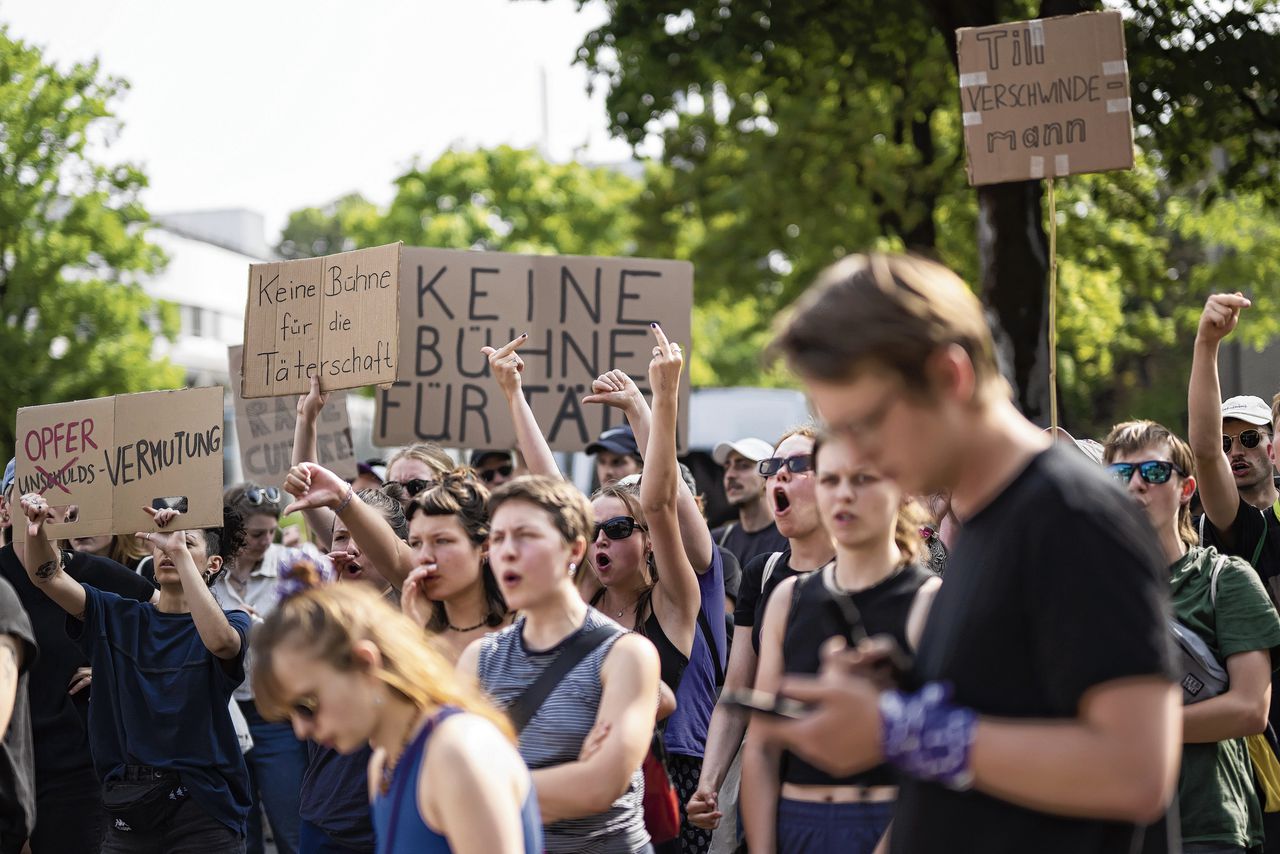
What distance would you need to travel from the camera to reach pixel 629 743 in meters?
3.47

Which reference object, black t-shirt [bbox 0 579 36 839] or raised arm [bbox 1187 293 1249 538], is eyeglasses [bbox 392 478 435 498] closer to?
black t-shirt [bbox 0 579 36 839]

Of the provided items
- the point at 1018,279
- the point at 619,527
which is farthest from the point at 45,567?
the point at 1018,279

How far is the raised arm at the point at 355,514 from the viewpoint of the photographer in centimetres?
493

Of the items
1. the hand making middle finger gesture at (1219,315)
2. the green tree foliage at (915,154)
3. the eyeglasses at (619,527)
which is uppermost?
the green tree foliage at (915,154)

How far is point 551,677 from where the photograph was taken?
3621 millimetres

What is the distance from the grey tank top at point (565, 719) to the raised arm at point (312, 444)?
2215 mm

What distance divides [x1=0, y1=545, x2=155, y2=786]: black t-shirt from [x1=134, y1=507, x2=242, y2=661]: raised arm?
54 centimetres

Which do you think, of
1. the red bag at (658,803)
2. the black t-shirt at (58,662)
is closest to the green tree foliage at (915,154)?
the black t-shirt at (58,662)

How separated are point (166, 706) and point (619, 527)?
5.73 ft

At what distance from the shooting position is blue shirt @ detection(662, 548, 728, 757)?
4.88m

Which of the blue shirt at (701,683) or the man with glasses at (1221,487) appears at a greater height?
the man with glasses at (1221,487)

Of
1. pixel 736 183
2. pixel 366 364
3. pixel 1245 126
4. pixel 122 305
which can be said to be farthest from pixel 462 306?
pixel 122 305

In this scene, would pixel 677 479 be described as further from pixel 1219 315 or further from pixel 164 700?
pixel 164 700

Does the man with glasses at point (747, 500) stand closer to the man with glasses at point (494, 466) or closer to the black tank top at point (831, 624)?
the man with glasses at point (494, 466)
